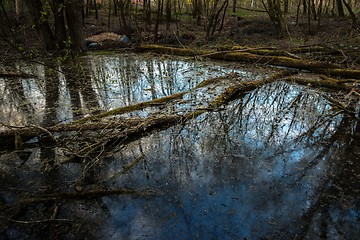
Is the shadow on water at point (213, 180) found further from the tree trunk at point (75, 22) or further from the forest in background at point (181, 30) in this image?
the tree trunk at point (75, 22)

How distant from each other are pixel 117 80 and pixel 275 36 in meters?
8.95

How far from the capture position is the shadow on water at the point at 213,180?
8.87 ft

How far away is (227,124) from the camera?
16.2ft

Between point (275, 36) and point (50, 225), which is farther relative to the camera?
point (275, 36)

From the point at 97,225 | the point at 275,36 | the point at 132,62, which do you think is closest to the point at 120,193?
the point at 97,225

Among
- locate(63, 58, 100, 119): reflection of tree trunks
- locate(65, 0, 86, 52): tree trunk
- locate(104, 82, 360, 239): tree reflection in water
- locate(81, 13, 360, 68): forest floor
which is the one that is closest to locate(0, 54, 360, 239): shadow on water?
locate(104, 82, 360, 239): tree reflection in water

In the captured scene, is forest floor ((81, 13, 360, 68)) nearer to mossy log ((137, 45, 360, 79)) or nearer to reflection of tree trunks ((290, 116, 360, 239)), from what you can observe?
mossy log ((137, 45, 360, 79))

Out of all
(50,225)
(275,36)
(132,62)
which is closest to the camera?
(50,225)

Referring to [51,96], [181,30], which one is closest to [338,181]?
[51,96]

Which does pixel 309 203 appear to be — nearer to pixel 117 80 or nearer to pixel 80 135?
pixel 80 135

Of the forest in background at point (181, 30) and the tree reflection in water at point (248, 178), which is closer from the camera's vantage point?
the tree reflection in water at point (248, 178)

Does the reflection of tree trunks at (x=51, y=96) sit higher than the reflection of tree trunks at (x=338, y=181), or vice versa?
the reflection of tree trunks at (x=51, y=96)

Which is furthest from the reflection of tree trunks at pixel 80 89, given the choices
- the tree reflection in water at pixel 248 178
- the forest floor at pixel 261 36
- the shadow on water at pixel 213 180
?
the forest floor at pixel 261 36

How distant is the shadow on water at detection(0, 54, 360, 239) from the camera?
270cm
